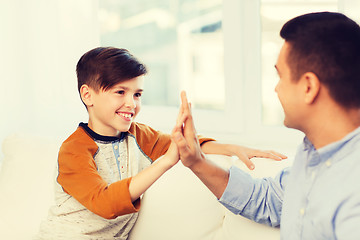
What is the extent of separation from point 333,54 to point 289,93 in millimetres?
158

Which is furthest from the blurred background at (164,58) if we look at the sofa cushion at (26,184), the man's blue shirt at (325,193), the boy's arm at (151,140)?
the man's blue shirt at (325,193)

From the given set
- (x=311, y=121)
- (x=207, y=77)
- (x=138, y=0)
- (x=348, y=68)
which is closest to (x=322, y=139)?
(x=311, y=121)

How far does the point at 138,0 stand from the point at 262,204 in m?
1.61

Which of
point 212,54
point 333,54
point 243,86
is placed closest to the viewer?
point 333,54

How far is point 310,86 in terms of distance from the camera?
1331 mm

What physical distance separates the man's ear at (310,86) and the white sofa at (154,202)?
581 mm

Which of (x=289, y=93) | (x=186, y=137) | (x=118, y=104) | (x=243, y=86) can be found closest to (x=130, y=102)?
(x=118, y=104)

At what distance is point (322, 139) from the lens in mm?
1386

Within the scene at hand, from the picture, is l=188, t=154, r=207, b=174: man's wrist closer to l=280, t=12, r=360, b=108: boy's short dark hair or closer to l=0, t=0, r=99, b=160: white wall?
l=280, t=12, r=360, b=108: boy's short dark hair

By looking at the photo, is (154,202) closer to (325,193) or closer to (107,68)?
(107,68)

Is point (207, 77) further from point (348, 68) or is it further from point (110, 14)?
point (348, 68)

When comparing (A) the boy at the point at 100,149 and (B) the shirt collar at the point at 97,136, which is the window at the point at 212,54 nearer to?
(A) the boy at the point at 100,149

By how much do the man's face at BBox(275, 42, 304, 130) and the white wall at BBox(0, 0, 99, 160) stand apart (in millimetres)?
1794

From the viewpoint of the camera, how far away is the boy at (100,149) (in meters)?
1.79
